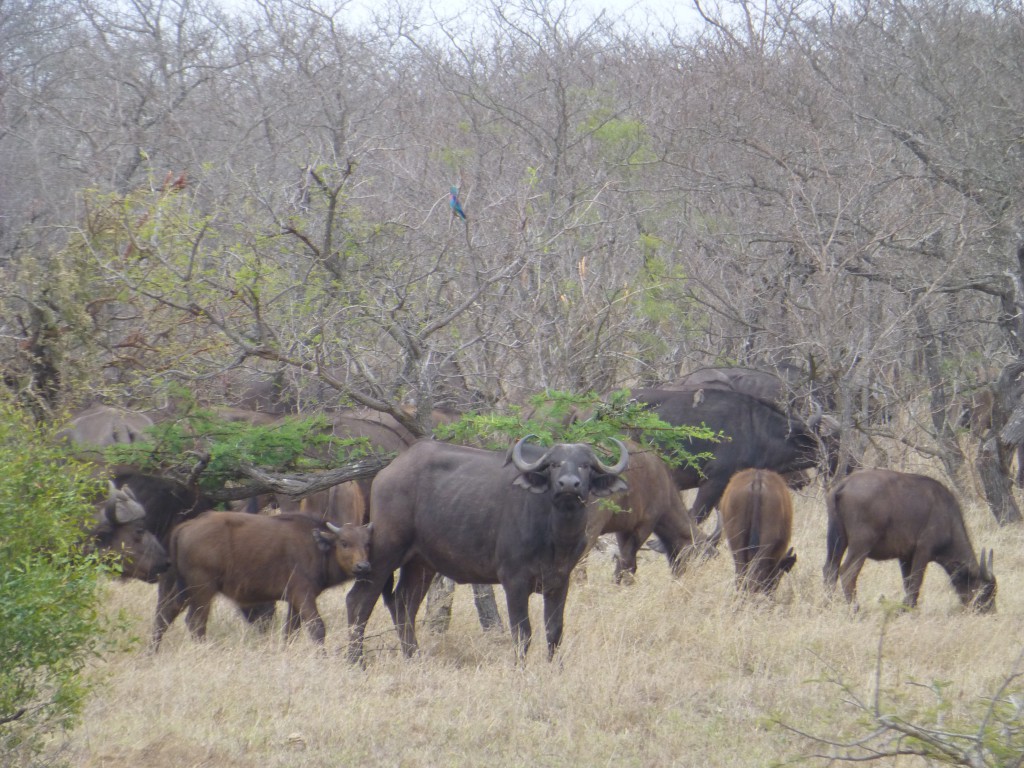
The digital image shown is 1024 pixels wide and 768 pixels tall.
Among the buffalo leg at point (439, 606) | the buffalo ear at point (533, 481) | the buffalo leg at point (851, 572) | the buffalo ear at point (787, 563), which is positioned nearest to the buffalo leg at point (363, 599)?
the buffalo leg at point (439, 606)

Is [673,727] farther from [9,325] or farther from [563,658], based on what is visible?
[9,325]

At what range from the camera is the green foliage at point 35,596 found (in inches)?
199

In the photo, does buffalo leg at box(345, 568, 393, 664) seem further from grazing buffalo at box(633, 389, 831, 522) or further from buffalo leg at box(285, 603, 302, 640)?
grazing buffalo at box(633, 389, 831, 522)

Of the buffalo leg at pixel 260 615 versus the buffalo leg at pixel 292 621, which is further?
the buffalo leg at pixel 260 615

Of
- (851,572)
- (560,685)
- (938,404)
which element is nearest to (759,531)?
(851,572)

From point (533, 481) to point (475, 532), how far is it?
2.42 ft

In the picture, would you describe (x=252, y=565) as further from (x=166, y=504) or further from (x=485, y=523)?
(x=485, y=523)

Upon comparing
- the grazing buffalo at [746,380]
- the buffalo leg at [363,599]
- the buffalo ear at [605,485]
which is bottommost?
the buffalo leg at [363,599]

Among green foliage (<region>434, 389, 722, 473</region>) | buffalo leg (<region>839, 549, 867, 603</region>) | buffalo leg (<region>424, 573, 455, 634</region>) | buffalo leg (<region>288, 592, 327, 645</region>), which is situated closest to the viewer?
green foliage (<region>434, 389, 722, 473</region>)

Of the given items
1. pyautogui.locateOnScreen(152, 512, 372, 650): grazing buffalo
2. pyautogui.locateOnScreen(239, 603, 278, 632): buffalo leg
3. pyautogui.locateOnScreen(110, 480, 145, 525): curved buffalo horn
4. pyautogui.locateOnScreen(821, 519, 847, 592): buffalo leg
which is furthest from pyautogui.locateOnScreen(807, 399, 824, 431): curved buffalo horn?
pyautogui.locateOnScreen(110, 480, 145, 525): curved buffalo horn

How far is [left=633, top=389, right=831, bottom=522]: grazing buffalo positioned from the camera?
520 inches

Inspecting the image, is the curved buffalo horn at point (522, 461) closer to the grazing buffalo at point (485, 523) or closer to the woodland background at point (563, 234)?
the grazing buffalo at point (485, 523)

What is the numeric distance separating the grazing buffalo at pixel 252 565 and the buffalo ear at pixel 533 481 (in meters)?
1.36

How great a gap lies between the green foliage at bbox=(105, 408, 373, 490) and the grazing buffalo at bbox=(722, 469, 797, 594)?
3.09 m
